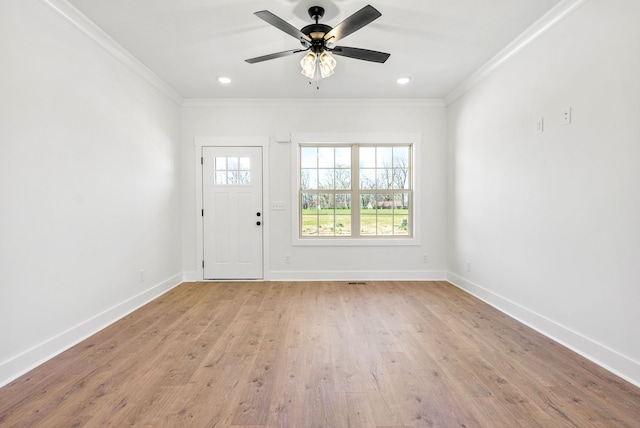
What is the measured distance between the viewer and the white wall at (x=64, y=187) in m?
1.96

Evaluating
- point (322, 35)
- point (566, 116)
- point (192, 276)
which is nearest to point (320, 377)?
point (322, 35)

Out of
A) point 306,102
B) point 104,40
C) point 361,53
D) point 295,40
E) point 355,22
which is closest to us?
point 355,22

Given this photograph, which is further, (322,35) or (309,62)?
(309,62)

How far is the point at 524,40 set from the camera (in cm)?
279

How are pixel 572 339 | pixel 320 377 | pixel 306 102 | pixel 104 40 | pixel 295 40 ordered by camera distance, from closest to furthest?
1. pixel 320 377
2. pixel 572 339
3. pixel 104 40
4. pixel 295 40
5. pixel 306 102

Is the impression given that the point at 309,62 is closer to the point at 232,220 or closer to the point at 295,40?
the point at 295,40

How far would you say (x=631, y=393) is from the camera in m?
1.77

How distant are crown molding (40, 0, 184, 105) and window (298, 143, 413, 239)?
2.10m

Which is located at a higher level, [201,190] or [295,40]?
[295,40]

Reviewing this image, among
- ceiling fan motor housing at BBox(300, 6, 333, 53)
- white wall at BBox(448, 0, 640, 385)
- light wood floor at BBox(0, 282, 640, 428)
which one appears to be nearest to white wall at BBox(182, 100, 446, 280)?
white wall at BBox(448, 0, 640, 385)

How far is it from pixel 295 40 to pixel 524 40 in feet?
7.03

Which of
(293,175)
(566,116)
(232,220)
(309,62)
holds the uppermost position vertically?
(309,62)

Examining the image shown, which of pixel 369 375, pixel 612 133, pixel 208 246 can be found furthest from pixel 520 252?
pixel 208 246

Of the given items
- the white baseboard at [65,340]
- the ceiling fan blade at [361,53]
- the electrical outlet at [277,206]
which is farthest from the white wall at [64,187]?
the ceiling fan blade at [361,53]
